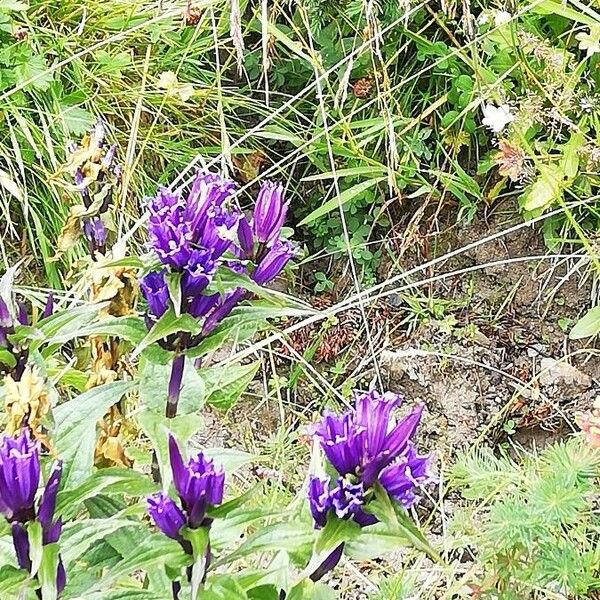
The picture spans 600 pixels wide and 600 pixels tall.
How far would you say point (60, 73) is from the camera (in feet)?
5.16

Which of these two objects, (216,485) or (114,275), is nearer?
(216,485)

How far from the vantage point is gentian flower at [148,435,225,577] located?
0.56m

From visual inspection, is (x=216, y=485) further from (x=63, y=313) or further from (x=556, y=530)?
(x=556, y=530)

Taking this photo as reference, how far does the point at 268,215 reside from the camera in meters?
0.67

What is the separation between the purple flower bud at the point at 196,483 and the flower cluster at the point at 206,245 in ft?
0.34

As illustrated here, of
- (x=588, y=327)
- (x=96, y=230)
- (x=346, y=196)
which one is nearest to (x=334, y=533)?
(x=96, y=230)

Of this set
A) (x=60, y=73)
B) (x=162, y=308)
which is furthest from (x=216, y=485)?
(x=60, y=73)

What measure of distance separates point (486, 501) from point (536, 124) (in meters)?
0.62

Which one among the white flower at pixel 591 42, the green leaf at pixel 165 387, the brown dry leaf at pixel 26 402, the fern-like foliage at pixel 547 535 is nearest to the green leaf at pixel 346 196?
the white flower at pixel 591 42

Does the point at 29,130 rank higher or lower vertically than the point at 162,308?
lower

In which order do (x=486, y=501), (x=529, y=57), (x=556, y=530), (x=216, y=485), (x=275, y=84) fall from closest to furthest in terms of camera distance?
(x=216, y=485) → (x=556, y=530) → (x=486, y=501) → (x=529, y=57) → (x=275, y=84)

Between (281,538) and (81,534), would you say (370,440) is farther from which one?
(81,534)

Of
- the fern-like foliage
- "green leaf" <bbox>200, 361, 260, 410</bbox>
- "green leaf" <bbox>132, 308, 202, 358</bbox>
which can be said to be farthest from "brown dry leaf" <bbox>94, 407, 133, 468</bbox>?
the fern-like foliage

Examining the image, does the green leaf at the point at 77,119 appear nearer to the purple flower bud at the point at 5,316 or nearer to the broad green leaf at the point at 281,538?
the purple flower bud at the point at 5,316
